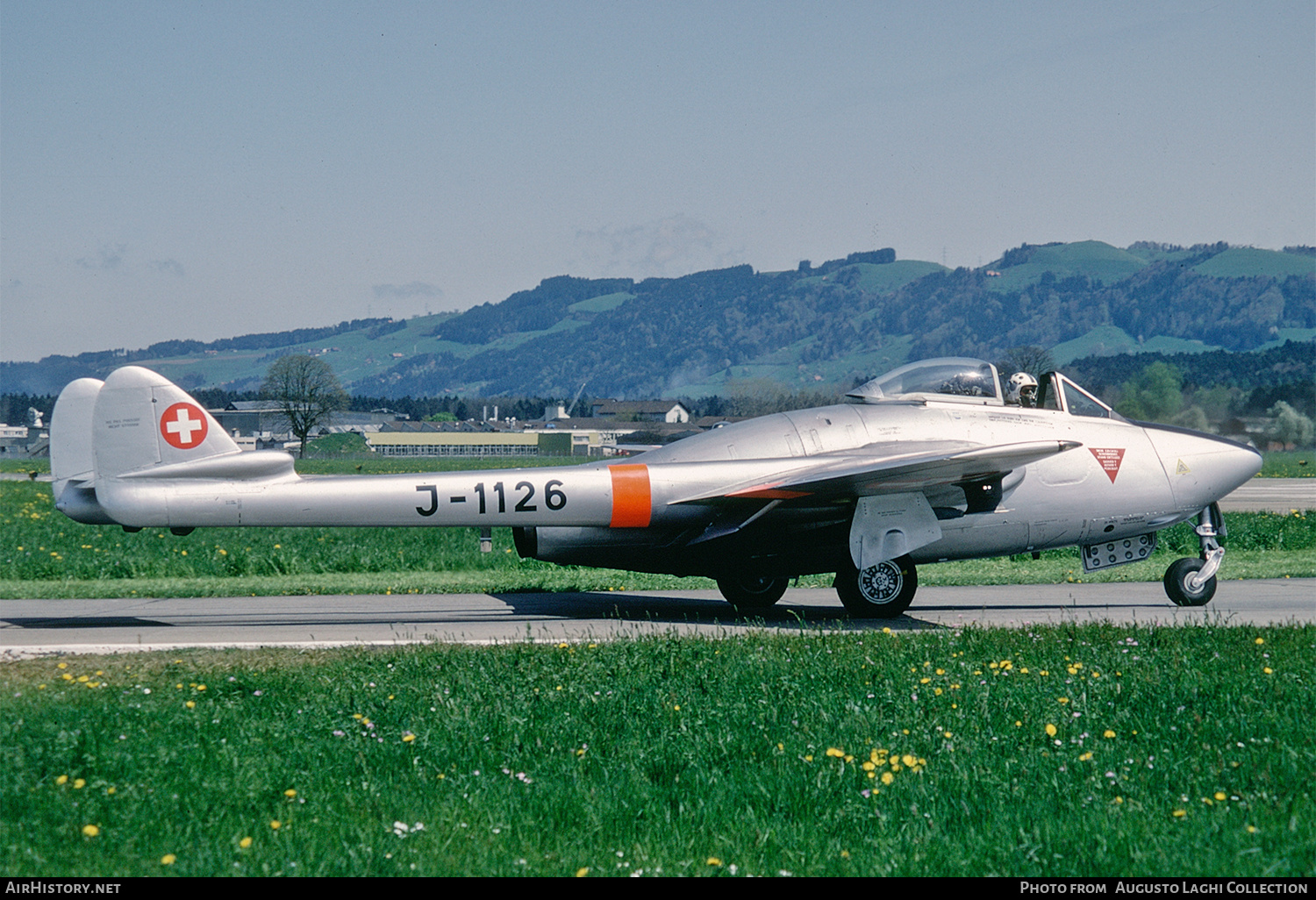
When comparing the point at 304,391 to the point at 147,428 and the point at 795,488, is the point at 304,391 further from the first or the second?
the point at 795,488

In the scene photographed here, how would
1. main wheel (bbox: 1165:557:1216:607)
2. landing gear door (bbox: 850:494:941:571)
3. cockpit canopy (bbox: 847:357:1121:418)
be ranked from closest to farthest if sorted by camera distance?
1. landing gear door (bbox: 850:494:941:571)
2. main wheel (bbox: 1165:557:1216:607)
3. cockpit canopy (bbox: 847:357:1121:418)

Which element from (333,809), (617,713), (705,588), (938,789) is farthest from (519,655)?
(705,588)

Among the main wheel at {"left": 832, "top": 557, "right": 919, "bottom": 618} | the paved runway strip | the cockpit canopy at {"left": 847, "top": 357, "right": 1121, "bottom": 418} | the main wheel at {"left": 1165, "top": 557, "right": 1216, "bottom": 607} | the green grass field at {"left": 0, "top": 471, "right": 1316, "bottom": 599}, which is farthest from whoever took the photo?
the green grass field at {"left": 0, "top": 471, "right": 1316, "bottom": 599}

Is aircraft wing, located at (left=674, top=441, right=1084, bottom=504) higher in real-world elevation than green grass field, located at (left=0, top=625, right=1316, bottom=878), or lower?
higher

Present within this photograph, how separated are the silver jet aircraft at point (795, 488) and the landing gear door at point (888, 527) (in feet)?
0.08

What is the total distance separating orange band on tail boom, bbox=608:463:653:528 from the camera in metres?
13.1

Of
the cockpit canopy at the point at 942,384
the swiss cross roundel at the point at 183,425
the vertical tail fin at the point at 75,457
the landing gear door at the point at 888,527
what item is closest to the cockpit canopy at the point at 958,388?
the cockpit canopy at the point at 942,384

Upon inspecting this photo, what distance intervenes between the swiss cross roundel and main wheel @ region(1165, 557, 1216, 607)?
39.6 feet

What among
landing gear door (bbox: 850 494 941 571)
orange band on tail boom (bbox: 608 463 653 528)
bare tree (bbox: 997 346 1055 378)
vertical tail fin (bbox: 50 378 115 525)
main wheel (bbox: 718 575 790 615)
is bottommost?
main wheel (bbox: 718 575 790 615)

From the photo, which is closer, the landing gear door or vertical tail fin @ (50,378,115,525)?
vertical tail fin @ (50,378,115,525)

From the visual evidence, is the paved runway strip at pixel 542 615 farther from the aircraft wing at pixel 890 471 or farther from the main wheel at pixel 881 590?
the aircraft wing at pixel 890 471

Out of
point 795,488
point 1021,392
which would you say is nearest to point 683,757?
point 795,488

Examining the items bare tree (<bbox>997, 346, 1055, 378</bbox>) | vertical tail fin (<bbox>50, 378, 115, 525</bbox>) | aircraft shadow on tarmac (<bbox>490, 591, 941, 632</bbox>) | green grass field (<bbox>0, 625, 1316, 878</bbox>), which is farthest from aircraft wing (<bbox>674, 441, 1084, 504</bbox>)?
vertical tail fin (<bbox>50, 378, 115, 525</bbox>)

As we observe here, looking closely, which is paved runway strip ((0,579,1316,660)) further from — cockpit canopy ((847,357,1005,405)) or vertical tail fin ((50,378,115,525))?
cockpit canopy ((847,357,1005,405))
